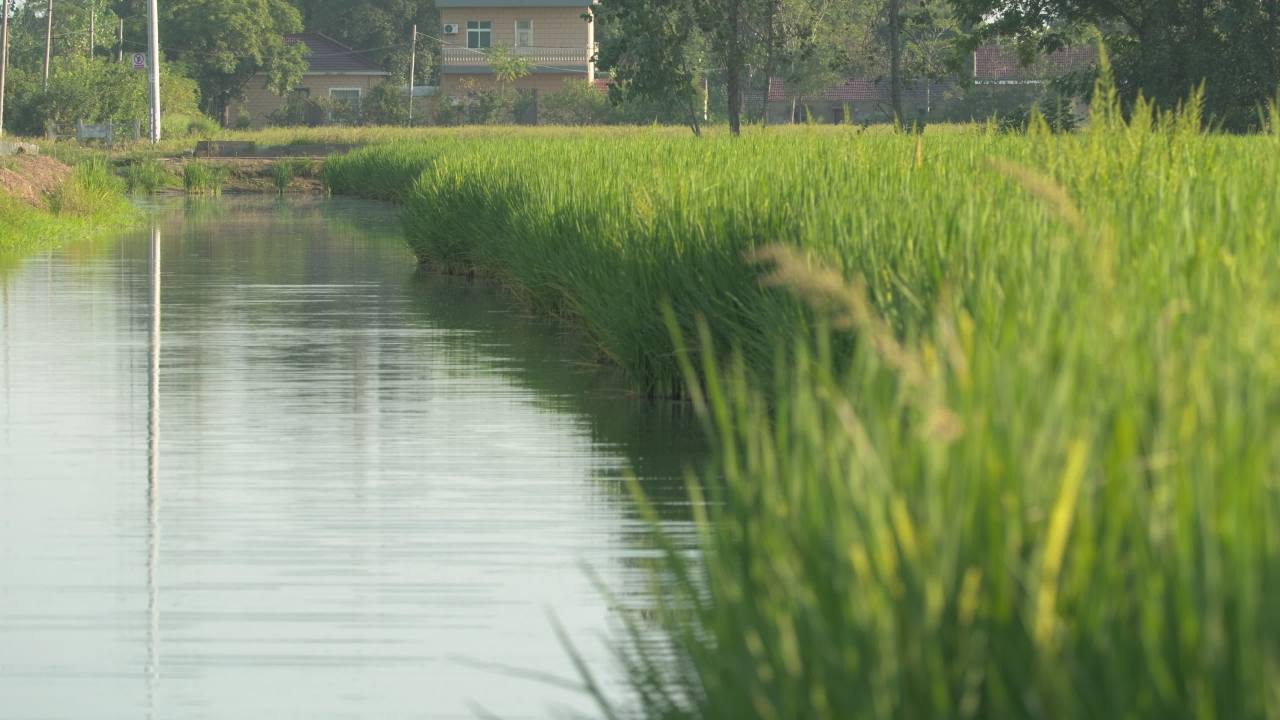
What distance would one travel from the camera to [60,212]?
30.7m

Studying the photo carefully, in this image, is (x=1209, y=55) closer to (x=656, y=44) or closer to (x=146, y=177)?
(x=656, y=44)

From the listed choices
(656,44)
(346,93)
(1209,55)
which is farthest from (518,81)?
(1209,55)

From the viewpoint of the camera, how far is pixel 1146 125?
10.8 meters

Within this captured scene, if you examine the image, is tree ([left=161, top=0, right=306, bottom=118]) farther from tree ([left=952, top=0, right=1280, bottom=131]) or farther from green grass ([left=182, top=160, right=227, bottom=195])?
tree ([left=952, top=0, right=1280, bottom=131])

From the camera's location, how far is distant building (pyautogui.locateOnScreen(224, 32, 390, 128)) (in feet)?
313

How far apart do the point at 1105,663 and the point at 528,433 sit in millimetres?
7929

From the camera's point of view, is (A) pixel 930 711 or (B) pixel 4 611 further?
(B) pixel 4 611

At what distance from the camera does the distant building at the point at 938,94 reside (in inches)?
3031

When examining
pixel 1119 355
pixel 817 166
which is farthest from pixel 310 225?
pixel 1119 355

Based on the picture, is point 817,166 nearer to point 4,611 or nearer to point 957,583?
point 4,611

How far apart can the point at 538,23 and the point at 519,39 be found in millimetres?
1106

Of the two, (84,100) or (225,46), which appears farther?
(225,46)

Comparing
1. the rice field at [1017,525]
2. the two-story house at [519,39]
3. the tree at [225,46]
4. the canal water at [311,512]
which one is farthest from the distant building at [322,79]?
the rice field at [1017,525]

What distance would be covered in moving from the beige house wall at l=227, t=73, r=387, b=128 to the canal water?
77310mm
